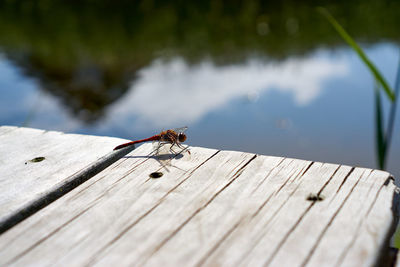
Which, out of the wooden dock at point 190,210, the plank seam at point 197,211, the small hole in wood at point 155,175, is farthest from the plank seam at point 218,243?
the small hole in wood at point 155,175

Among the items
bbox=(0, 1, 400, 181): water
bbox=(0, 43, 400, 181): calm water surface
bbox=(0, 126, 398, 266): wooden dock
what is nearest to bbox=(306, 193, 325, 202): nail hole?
bbox=(0, 126, 398, 266): wooden dock

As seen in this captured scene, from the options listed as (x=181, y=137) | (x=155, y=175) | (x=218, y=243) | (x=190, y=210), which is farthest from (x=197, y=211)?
(x=181, y=137)

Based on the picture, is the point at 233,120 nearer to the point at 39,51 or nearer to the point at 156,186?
the point at 156,186

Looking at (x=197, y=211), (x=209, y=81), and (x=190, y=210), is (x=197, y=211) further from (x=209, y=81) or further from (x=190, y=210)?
(x=209, y=81)

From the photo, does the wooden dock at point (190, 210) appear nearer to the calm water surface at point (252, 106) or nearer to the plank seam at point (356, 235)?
the plank seam at point (356, 235)

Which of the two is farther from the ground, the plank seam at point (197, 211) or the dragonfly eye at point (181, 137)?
the dragonfly eye at point (181, 137)

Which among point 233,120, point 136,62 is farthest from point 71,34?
point 233,120
